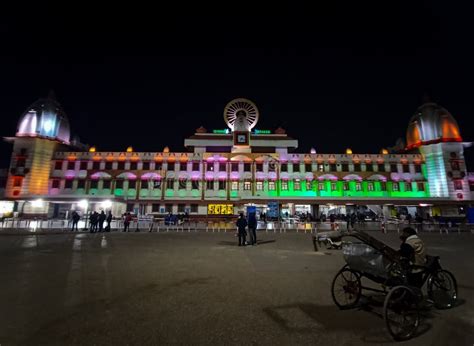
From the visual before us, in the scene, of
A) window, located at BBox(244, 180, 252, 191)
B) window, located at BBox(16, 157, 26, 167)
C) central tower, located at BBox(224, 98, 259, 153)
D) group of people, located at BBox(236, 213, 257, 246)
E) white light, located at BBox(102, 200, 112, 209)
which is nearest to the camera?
group of people, located at BBox(236, 213, 257, 246)

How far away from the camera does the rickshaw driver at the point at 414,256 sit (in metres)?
4.87

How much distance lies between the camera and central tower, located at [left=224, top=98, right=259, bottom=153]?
170 feet

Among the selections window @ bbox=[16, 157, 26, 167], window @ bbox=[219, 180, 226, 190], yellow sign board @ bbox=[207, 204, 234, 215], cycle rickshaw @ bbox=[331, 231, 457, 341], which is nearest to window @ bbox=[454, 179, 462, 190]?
yellow sign board @ bbox=[207, 204, 234, 215]

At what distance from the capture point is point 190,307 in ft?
17.5

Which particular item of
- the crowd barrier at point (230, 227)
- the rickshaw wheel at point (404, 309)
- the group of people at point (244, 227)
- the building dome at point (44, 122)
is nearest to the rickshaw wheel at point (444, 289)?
the rickshaw wheel at point (404, 309)

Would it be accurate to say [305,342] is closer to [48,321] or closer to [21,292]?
[48,321]

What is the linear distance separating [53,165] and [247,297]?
54.2 m

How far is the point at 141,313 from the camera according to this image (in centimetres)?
502

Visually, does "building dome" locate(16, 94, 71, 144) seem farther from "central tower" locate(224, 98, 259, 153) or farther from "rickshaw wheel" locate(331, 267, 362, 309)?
"rickshaw wheel" locate(331, 267, 362, 309)

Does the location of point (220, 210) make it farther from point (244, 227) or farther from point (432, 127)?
point (432, 127)

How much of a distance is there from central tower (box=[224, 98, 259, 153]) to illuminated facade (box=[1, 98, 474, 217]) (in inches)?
87.5

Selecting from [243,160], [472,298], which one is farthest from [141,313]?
[243,160]

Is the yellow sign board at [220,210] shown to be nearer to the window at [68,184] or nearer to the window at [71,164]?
the window at [68,184]

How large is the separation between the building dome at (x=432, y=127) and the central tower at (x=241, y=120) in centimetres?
3339
